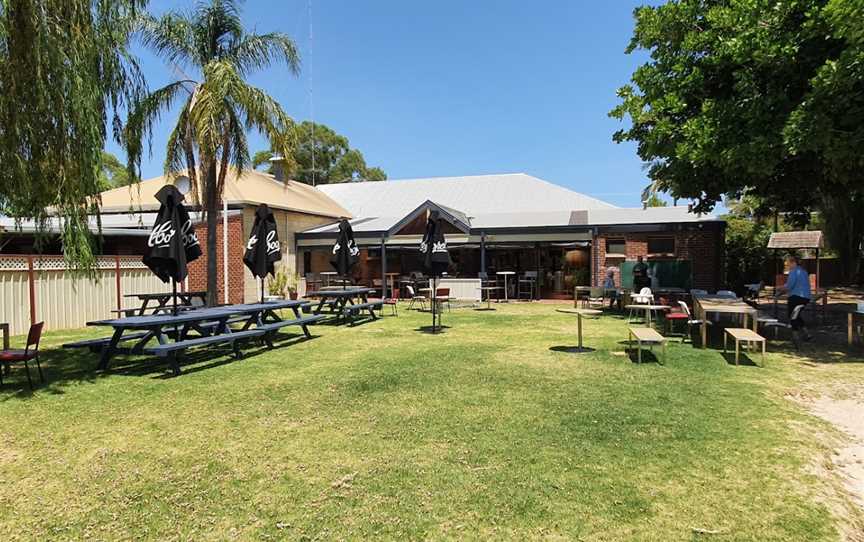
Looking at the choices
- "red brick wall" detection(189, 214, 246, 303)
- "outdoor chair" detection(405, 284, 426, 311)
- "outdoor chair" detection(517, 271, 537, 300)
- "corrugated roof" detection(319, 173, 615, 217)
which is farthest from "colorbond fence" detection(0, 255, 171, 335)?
"outdoor chair" detection(517, 271, 537, 300)

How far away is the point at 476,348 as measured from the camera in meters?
9.12

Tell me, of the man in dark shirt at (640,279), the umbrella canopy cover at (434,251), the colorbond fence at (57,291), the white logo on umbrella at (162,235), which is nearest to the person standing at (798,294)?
the man in dark shirt at (640,279)

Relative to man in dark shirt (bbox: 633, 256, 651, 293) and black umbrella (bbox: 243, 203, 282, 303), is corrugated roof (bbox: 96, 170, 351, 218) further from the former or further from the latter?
man in dark shirt (bbox: 633, 256, 651, 293)

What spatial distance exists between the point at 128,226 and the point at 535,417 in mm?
17747

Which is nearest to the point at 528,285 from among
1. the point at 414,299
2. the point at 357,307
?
the point at 414,299

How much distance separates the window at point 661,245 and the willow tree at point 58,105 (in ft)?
Answer: 56.1

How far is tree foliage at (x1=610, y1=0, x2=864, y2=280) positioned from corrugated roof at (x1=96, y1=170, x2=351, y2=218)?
42.0 ft

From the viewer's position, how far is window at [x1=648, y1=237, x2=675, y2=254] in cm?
Result: 1842

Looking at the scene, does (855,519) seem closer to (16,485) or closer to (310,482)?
(310,482)

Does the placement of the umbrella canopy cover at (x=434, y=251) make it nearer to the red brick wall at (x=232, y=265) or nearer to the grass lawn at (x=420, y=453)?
the grass lawn at (x=420, y=453)

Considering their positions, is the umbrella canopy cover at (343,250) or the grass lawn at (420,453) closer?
the grass lawn at (420,453)

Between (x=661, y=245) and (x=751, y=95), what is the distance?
9242mm

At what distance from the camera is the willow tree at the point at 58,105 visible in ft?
18.8

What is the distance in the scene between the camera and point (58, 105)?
594 cm
